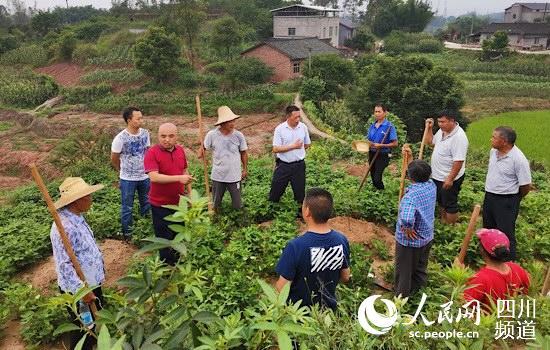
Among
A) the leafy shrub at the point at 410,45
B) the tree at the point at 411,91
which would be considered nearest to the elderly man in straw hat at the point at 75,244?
the tree at the point at 411,91

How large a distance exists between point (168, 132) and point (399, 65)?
15.6 meters

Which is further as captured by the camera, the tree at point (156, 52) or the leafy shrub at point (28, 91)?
the leafy shrub at point (28, 91)

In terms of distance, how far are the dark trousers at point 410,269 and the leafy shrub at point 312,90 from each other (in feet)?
60.4

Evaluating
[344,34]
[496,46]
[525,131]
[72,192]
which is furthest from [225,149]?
[344,34]

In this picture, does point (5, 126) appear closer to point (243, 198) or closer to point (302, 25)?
point (243, 198)

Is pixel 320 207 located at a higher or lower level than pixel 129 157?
higher

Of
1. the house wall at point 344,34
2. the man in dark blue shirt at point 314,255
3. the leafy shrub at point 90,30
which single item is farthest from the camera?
the house wall at point 344,34

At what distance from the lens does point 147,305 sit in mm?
2336

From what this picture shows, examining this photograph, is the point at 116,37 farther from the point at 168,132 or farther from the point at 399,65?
the point at 168,132

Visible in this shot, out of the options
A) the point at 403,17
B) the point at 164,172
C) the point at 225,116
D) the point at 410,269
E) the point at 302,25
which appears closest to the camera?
the point at 410,269

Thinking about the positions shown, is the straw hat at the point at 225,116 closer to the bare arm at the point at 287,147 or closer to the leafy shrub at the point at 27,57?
the bare arm at the point at 287,147

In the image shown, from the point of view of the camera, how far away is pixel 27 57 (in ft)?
116

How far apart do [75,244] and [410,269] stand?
2864mm

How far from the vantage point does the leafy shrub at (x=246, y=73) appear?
1041 inches
